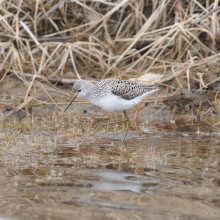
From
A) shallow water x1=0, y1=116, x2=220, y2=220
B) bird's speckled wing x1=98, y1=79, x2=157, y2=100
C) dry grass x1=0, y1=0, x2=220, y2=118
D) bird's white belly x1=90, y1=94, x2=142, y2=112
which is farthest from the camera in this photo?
dry grass x1=0, y1=0, x2=220, y2=118

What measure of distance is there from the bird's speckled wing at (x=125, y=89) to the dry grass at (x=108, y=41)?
1.37m

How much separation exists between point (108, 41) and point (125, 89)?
2617mm

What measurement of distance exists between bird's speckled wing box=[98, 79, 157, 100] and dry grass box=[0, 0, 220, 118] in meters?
1.37

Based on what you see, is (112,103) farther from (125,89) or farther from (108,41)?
(108,41)

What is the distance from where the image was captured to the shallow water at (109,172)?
3.20 metres

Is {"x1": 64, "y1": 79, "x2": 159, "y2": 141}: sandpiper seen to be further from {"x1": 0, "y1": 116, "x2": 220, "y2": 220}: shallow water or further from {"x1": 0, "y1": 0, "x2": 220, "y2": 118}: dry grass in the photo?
{"x1": 0, "y1": 0, "x2": 220, "y2": 118}: dry grass

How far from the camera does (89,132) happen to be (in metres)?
5.68

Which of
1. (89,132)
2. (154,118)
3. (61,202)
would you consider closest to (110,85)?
(89,132)

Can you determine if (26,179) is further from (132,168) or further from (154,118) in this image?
(154,118)

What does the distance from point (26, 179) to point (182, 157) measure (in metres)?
1.80

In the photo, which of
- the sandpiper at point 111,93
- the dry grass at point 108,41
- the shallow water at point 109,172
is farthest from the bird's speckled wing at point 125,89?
the dry grass at point 108,41

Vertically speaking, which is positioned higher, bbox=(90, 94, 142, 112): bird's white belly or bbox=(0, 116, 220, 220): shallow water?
bbox=(90, 94, 142, 112): bird's white belly

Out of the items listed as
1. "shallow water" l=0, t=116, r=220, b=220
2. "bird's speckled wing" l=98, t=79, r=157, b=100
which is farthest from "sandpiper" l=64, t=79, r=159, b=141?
"shallow water" l=0, t=116, r=220, b=220

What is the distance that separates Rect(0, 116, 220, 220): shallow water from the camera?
10.5ft
